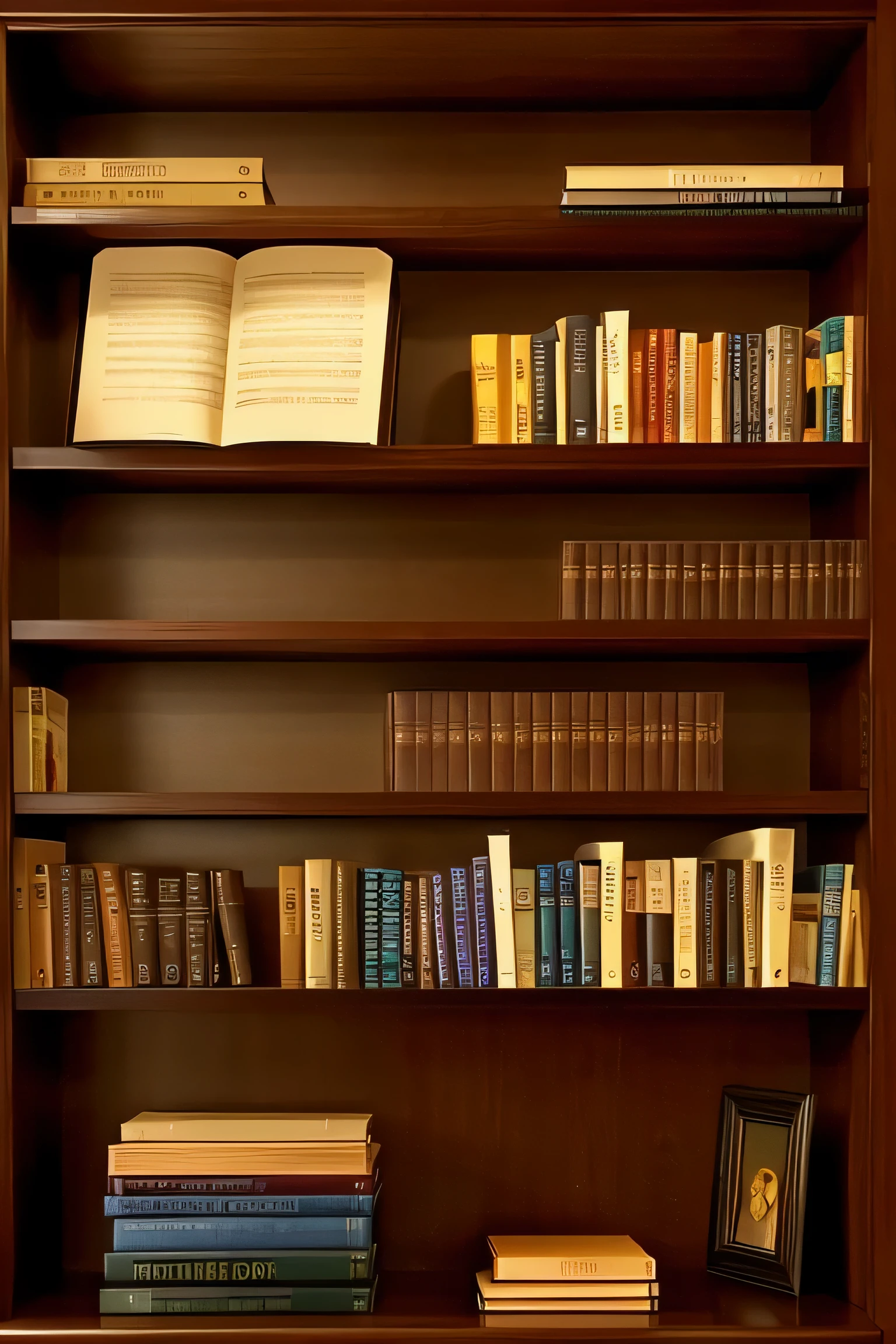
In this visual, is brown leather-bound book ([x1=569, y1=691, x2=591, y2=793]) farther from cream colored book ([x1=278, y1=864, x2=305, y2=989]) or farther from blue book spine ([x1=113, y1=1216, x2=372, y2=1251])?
blue book spine ([x1=113, y1=1216, x2=372, y2=1251])

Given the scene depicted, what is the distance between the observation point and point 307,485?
2.07 m

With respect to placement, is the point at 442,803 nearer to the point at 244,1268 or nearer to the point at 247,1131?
the point at 247,1131

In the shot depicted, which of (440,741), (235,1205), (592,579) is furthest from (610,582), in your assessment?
(235,1205)

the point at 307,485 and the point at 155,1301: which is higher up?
the point at 307,485

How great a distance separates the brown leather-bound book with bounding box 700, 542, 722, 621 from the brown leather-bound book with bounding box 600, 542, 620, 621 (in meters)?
0.14

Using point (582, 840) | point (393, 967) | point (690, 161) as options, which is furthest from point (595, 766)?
point (690, 161)

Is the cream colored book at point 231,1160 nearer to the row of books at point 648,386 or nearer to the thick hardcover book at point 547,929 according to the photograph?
the thick hardcover book at point 547,929

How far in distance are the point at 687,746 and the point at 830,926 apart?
365 mm

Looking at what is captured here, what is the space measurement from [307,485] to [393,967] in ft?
2.78

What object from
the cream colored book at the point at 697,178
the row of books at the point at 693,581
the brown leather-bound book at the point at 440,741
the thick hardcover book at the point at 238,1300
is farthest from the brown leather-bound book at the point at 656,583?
the thick hardcover book at the point at 238,1300

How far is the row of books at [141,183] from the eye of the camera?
1.92 meters

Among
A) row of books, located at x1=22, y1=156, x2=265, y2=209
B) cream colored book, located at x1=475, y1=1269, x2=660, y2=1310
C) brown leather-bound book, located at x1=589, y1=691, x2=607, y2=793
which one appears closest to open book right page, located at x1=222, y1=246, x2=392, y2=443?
row of books, located at x1=22, y1=156, x2=265, y2=209

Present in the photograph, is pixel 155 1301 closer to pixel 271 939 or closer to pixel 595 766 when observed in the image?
pixel 271 939

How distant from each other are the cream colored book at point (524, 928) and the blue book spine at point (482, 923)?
0.05 metres
